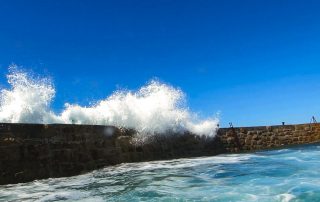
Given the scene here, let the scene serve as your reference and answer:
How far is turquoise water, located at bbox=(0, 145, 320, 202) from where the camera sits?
535 centimetres

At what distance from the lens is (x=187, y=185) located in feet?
20.8

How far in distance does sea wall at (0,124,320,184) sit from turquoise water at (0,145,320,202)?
19.4 inches

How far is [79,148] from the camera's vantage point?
9141 mm

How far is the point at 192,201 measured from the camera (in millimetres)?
5078

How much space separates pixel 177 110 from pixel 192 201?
26.5ft

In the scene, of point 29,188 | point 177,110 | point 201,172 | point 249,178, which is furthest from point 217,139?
point 29,188

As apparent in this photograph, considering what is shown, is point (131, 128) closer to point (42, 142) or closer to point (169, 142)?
point (169, 142)

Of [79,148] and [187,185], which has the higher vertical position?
[79,148]

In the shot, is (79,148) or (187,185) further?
(79,148)

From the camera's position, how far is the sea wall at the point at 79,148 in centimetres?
791

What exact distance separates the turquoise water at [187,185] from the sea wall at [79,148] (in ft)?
1.61

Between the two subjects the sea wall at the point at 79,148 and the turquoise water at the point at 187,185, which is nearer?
the turquoise water at the point at 187,185

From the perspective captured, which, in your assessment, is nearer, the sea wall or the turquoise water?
the turquoise water

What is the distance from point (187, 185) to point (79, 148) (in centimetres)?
365
